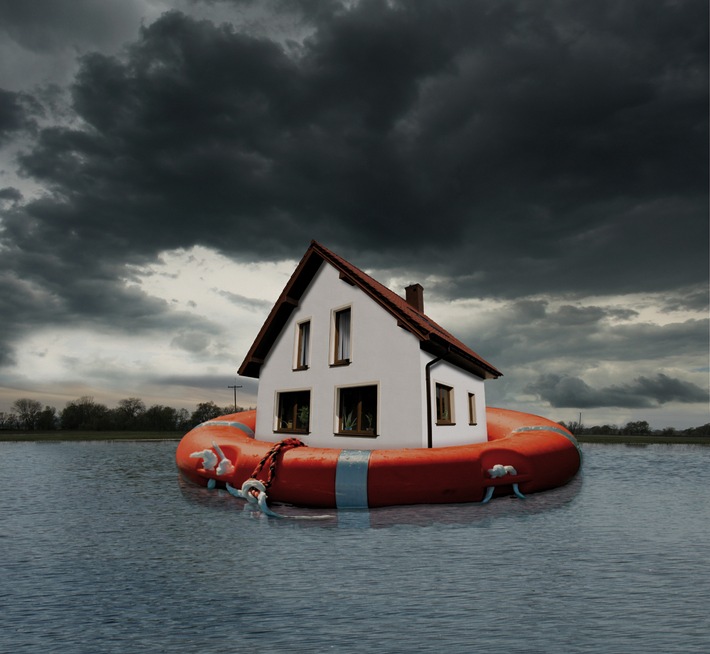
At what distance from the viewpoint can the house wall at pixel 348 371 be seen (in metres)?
13.2

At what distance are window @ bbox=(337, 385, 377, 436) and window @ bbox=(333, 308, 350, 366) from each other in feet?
3.49

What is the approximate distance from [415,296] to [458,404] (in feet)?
19.6

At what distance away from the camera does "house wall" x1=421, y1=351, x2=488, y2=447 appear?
1395 centimetres

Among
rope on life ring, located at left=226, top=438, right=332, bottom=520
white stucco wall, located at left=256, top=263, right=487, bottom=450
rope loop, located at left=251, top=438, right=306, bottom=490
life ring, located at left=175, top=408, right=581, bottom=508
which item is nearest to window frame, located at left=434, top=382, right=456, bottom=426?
white stucco wall, located at left=256, top=263, right=487, bottom=450

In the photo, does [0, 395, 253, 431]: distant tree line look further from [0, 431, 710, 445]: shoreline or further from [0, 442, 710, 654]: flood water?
[0, 442, 710, 654]: flood water

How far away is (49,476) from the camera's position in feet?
63.7

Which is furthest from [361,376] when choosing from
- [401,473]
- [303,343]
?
[401,473]

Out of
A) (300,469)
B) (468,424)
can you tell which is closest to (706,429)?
(468,424)

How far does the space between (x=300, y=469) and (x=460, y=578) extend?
5.96m

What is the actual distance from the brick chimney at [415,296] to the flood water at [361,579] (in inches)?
400

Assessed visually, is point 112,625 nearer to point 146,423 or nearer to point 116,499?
point 116,499

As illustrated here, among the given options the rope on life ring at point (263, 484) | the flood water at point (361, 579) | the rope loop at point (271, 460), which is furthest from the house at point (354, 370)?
the flood water at point (361, 579)

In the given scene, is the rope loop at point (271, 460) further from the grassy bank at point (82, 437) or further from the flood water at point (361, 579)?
the grassy bank at point (82, 437)

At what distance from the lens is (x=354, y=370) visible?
14.6 metres
